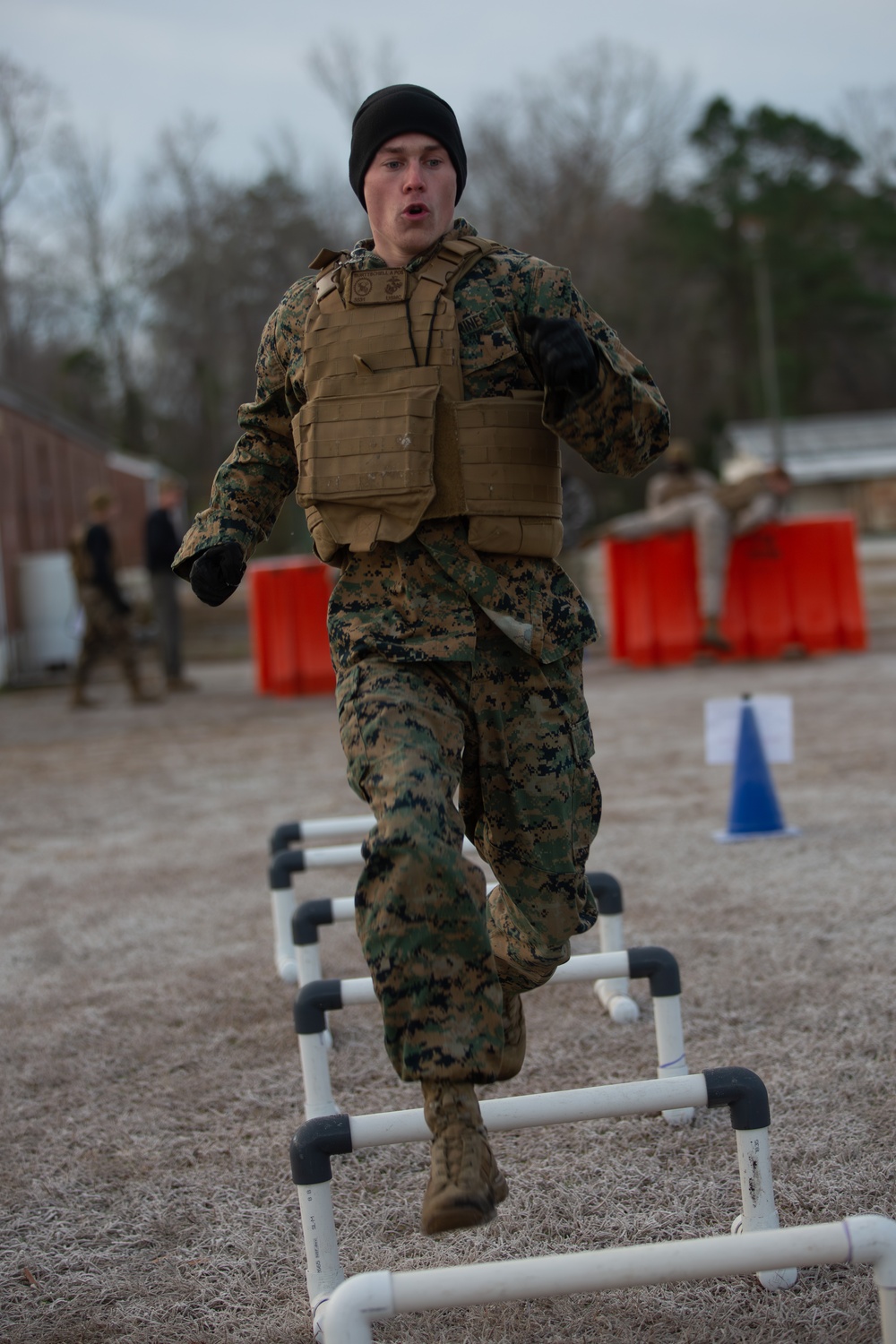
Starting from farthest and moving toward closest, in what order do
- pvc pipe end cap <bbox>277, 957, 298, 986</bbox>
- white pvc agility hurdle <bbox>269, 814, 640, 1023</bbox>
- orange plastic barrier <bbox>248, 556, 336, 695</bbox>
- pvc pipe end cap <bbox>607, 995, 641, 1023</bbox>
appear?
orange plastic barrier <bbox>248, 556, 336, 695</bbox> < pvc pipe end cap <bbox>277, 957, 298, 986</bbox> < pvc pipe end cap <bbox>607, 995, 641, 1023</bbox> < white pvc agility hurdle <bbox>269, 814, 640, 1023</bbox>

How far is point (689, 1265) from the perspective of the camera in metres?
2.03

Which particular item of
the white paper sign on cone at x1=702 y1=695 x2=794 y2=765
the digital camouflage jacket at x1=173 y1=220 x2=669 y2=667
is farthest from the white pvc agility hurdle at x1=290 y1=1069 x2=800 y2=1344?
the white paper sign on cone at x1=702 y1=695 x2=794 y2=765

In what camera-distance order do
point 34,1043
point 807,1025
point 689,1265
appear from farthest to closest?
point 34,1043, point 807,1025, point 689,1265

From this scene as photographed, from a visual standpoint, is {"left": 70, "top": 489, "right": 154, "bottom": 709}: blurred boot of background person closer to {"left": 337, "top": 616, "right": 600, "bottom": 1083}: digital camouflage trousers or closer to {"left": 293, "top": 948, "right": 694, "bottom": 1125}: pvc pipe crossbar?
{"left": 293, "top": 948, "right": 694, "bottom": 1125}: pvc pipe crossbar

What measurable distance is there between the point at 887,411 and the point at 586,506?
46.9m

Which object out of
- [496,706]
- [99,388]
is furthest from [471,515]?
[99,388]

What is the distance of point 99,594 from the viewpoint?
13586 millimetres

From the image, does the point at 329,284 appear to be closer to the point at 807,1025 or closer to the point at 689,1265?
the point at 689,1265

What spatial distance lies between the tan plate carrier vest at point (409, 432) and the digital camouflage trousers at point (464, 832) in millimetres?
255

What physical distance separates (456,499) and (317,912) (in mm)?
1716

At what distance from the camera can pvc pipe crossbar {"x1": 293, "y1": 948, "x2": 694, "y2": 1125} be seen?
3.21 m

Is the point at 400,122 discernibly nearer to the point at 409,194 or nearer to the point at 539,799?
the point at 409,194

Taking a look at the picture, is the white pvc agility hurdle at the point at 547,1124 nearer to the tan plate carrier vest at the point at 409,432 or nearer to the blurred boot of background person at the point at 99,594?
the tan plate carrier vest at the point at 409,432

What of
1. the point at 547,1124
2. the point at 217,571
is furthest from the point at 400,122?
the point at 547,1124
